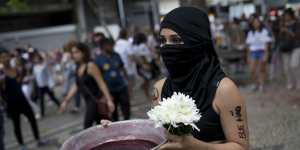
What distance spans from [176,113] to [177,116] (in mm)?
16

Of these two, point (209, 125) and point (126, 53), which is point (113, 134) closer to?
point (209, 125)

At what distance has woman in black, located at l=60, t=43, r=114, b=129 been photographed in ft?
17.5

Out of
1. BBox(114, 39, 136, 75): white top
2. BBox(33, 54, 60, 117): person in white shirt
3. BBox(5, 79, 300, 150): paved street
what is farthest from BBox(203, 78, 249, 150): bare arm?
BBox(33, 54, 60, 117): person in white shirt

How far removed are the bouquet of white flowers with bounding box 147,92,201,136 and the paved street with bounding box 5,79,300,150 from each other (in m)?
3.42

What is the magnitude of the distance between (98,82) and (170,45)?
3451mm

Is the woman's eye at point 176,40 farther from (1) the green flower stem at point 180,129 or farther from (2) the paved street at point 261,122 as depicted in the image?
(2) the paved street at point 261,122

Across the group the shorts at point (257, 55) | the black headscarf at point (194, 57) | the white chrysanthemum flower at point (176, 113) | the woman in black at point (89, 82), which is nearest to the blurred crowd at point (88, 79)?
the woman in black at point (89, 82)

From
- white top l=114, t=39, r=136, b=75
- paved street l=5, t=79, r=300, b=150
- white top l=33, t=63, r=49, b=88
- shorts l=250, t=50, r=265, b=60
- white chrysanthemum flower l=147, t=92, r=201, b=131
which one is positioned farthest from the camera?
white top l=33, t=63, r=49, b=88

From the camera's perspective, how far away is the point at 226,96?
6.17 feet

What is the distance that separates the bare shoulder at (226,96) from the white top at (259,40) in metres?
7.13

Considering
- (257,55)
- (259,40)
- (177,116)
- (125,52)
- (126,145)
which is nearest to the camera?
(177,116)

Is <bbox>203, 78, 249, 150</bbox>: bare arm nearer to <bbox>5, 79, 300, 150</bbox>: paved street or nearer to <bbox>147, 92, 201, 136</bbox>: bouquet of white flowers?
<bbox>147, 92, 201, 136</bbox>: bouquet of white flowers

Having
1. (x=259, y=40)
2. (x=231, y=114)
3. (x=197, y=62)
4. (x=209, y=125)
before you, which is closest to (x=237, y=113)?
(x=231, y=114)

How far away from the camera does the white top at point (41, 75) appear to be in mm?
9469
